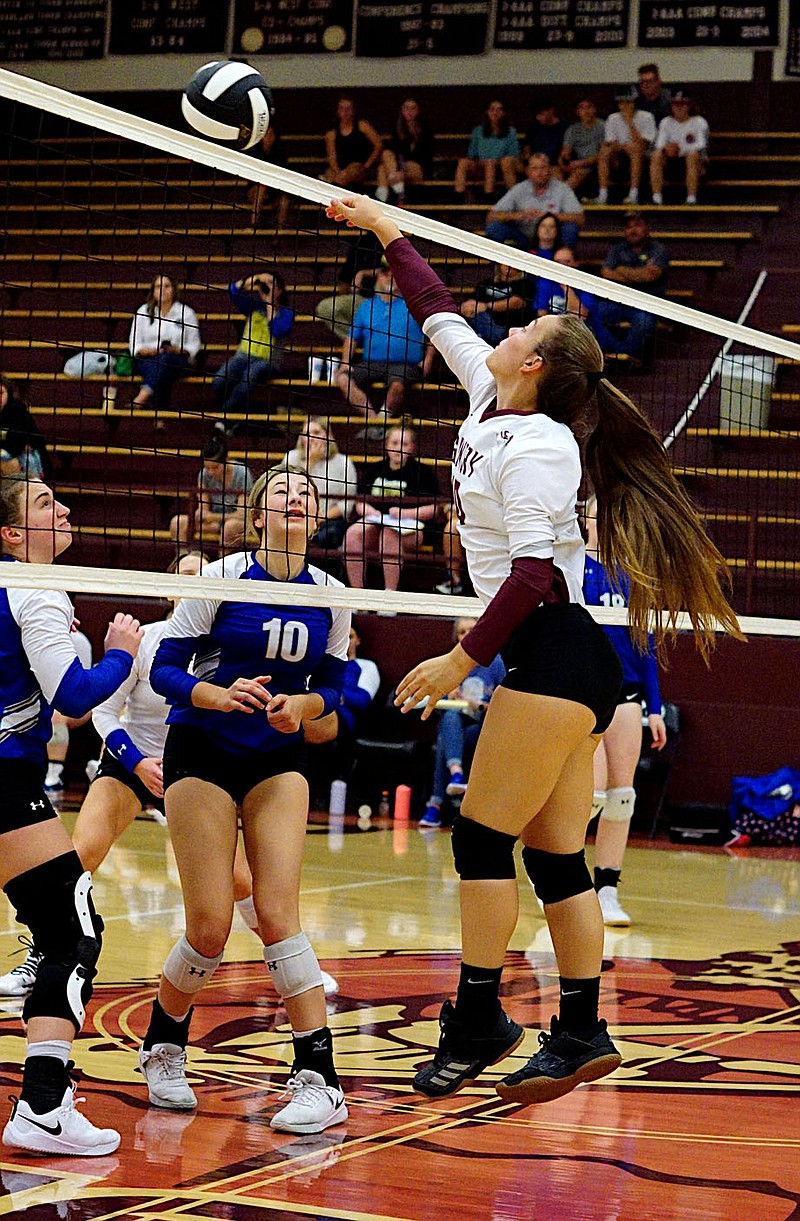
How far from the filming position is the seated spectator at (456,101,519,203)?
55.1 ft

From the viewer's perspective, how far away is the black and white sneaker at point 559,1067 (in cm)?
382

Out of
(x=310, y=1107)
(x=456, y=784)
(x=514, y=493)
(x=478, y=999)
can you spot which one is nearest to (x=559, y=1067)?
(x=478, y=999)

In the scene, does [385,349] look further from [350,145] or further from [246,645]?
[246,645]

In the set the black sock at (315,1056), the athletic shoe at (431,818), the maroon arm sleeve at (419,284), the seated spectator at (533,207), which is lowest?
the athletic shoe at (431,818)

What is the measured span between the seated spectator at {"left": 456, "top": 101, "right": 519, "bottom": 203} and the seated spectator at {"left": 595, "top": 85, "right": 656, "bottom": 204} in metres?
0.95

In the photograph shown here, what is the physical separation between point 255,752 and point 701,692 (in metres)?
8.16

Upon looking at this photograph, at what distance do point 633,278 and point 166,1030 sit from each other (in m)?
11.4

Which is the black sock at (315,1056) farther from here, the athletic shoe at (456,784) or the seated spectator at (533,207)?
the seated spectator at (533,207)

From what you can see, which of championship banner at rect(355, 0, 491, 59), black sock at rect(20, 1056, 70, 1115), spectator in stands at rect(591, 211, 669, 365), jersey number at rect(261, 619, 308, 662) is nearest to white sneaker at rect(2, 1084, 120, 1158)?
black sock at rect(20, 1056, 70, 1115)

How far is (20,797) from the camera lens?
399 centimetres

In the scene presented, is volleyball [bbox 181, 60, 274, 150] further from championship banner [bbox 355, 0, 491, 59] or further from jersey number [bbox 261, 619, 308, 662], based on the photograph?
championship banner [bbox 355, 0, 491, 59]

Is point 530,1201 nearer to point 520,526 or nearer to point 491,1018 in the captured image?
point 491,1018

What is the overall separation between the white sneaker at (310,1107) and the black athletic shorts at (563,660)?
4.07ft

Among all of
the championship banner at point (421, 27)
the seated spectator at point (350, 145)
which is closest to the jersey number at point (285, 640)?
the seated spectator at point (350, 145)
